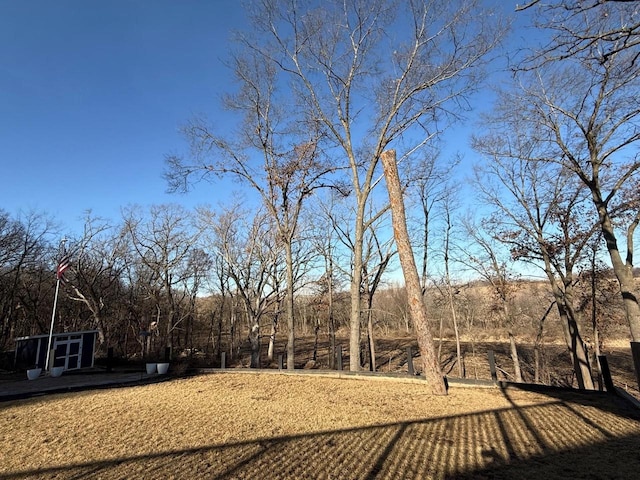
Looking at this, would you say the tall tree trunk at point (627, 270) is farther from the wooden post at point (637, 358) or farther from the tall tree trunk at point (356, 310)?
the tall tree trunk at point (356, 310)

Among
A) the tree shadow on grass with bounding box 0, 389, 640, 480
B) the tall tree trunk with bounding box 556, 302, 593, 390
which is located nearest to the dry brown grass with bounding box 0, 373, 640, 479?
the tree shadow on grass with bounding box 0, 389, 640, 480

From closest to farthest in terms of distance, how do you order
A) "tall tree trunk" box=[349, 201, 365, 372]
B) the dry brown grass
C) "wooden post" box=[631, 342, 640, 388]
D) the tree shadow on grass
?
the tree shadow on grass < the dry brown grass < "wooden post" box=[631, 342, 640, 388] < "tall tree trunk" box=[349, 201, 365, 372]

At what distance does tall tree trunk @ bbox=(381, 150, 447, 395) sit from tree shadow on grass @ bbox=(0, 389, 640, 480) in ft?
8.29

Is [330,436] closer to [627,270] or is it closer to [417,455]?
[417,455]

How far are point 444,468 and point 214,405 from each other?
4720mm

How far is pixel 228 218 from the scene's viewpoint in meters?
19.6

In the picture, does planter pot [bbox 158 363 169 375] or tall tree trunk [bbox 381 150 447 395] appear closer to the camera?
tall tree trunk [bbox 381 150 447 395]

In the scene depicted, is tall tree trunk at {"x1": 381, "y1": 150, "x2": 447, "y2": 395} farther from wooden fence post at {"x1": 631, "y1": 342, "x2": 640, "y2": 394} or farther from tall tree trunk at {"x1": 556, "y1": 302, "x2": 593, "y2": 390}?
tall tree trunk at {"x1": 556, "y1": 302, "x2": 593, "y2": 390}

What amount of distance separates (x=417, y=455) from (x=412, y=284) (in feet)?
16.6

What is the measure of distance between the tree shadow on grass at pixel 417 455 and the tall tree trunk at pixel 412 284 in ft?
8.29

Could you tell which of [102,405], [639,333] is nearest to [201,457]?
[102,405]

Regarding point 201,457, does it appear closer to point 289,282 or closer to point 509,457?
point 509,457

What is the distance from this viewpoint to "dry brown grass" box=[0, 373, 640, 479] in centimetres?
336

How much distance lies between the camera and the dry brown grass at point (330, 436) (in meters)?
3.36
